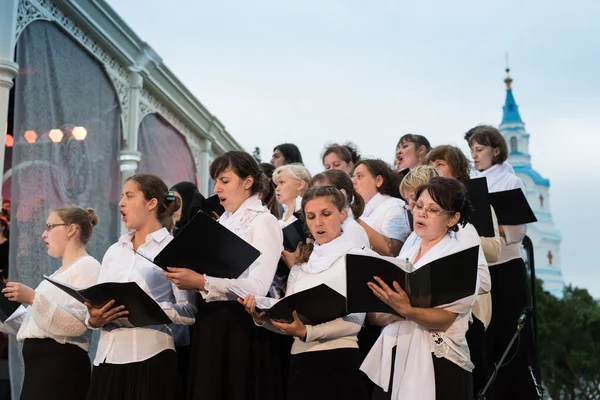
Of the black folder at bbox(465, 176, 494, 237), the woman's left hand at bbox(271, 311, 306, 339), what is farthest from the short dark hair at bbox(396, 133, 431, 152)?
the woman's left hand at bbox(271, 311, 306, 339)

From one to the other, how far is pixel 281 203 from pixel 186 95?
5241mm

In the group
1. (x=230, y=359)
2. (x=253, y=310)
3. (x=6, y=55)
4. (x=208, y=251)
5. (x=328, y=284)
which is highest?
(x=6, y=55)

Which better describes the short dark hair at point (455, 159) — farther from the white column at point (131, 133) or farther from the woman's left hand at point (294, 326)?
the white column at point (131, 133)

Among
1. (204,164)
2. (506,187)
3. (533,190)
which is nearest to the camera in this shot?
(506,187)

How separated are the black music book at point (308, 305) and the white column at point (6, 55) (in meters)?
3.09

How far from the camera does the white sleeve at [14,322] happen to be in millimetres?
4121

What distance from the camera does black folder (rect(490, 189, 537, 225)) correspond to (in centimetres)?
405

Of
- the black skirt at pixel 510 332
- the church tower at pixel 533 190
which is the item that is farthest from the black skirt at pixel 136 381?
the church tower at pixel 533 190

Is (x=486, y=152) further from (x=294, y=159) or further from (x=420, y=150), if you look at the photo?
(x=294, y=159)

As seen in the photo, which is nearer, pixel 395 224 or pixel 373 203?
pixel 395 224

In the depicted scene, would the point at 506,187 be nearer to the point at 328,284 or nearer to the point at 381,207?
the point at 381,207

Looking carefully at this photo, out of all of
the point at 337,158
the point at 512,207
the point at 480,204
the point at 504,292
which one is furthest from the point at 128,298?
the point at 504,292

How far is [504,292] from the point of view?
4582 millimetres

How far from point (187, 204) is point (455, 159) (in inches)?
69.7
